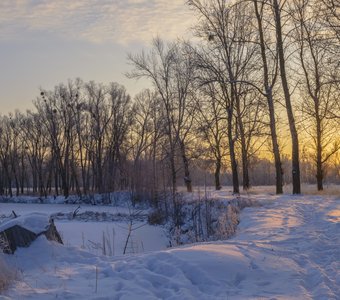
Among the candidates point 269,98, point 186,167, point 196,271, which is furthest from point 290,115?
point 186,167

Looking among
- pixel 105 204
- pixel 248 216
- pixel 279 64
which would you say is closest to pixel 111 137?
pixel 105 204

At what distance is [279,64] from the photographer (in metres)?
24.0

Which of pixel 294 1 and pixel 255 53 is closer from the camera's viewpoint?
pixel 294 1

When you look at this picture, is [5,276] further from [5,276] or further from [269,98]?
[269,98]

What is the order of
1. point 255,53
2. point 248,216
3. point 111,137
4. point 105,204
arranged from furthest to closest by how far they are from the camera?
point 111,137 → point 105,204 → point 255,53 → point 248,216

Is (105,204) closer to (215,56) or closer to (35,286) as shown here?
(215,56)

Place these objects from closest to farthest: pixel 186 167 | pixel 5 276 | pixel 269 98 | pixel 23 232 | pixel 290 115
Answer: pixel 5 276 → pixel 23 232 → pixel 290 115 → pixel 269 98 → pixel 186 167

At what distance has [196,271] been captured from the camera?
6938 mm

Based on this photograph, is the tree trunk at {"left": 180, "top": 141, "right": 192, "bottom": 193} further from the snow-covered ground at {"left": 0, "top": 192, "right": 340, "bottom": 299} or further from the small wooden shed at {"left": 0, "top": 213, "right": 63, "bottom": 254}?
Answer: the small wooden shed at {"left": 0, "top": 213, "right": 63, "bottom": 254}

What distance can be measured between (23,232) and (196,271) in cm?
386

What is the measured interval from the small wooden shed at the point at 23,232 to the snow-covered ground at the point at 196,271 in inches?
7.0

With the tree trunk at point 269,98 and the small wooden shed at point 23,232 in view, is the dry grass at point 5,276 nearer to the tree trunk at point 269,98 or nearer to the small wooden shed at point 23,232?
the small wooden shed at point 23,232

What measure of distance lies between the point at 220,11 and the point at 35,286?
72.9 ft

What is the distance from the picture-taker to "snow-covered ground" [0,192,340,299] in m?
6.23
